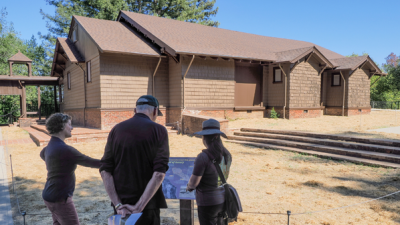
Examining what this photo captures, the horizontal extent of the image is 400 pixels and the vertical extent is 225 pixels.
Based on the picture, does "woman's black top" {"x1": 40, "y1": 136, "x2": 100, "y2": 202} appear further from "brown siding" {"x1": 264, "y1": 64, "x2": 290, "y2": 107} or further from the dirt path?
"brown siding" {"x1": 264, "y1": 64, "x2": 290, "y2": 107}

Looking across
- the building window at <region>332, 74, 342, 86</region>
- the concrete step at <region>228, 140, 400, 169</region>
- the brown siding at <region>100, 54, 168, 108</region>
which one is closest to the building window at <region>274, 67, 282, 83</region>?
the building window at <region>332, 74, 342, 86</region>

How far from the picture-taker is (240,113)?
17.5 metres

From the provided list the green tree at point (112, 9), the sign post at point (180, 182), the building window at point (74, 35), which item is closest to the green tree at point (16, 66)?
the green tree at point (112, 9)

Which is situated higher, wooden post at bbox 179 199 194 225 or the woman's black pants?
the woman's black pants

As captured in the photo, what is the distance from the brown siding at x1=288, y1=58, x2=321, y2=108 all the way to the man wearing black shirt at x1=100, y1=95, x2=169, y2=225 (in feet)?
55.2

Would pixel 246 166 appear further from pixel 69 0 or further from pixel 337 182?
pixel 69 0

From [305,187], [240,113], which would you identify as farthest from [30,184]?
[240,113]

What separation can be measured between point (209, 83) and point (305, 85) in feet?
23.6

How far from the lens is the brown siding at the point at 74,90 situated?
688 inches

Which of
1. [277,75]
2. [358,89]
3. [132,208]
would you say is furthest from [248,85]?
[132,208]

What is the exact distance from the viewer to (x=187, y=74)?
15.3m

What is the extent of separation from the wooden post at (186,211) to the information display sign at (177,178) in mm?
294

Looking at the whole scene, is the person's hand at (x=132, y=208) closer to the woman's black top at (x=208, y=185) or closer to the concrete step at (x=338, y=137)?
the woman's black top at (x=208, y=185)

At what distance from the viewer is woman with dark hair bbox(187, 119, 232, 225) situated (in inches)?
Result: 114
